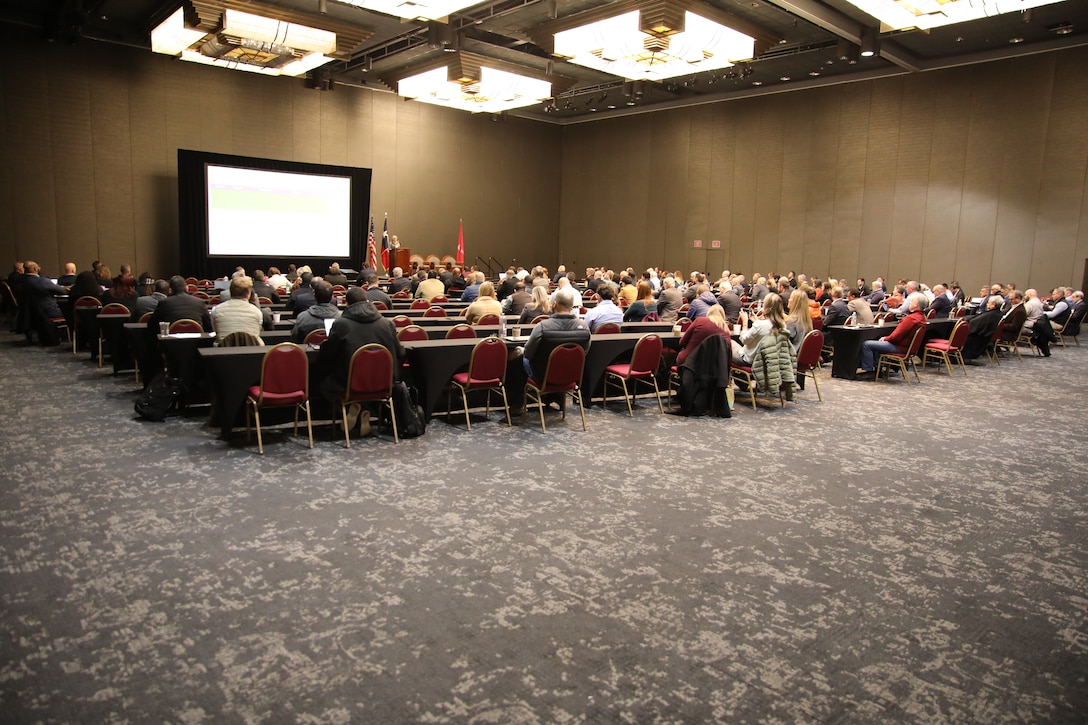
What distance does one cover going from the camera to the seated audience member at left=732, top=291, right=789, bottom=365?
7.10 m

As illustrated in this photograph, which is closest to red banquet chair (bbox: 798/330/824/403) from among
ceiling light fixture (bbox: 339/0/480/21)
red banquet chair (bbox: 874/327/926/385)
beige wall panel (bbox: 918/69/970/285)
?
red banquet chair (bbox: 874/327/926/385)

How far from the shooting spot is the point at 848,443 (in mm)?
6098

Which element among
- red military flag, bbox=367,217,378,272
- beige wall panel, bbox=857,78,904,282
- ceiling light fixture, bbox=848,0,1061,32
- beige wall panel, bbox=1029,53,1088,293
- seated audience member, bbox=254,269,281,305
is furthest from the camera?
red military flag, bbox=367,217,378,272

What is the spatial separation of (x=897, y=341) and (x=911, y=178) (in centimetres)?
964

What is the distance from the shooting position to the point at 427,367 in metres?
6.19

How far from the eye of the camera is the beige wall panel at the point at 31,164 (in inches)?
589

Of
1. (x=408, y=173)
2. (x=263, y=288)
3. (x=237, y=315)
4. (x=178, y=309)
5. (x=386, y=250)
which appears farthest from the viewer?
(x=408, y=173)

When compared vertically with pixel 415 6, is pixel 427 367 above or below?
below

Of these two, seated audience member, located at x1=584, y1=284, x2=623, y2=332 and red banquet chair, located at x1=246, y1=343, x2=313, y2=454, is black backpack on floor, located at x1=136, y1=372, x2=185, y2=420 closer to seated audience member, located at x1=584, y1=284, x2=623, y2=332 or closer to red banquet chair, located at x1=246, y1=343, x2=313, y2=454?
red banquet chair, located at x1=246, y1=343, x2=313, y2=454

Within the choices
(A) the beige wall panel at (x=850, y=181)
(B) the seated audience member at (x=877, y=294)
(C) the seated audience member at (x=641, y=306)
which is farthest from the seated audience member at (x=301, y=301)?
(A) the beige wall panel at (x=850, y=181)

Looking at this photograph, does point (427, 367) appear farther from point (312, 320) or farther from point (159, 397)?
point (159, 397)

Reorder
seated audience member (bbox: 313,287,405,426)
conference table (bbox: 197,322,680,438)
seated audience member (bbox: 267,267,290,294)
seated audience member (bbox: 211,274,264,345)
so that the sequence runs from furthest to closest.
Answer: seated audience member (bbox: 267,267,290,294) < seated audience member (bbox: 211,274,264,345) < seated audience member (bbox: 313,287,405,426) < conference table (bbox: 197,322,680,438)

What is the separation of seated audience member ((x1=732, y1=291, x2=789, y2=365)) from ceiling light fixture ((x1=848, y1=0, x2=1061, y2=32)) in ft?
17.0

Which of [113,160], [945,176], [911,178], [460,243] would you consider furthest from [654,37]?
[113,160]
